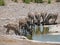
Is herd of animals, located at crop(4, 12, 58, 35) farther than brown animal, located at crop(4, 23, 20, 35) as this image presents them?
Yes

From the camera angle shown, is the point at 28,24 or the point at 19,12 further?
the point at 19,12

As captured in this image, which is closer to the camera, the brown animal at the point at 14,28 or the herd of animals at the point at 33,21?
the brown animal at the point at 14,28

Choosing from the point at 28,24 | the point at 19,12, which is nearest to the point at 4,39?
the point at 28,24

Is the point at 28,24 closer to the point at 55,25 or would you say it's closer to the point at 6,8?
the point at 55,25

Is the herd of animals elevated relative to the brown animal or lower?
lower

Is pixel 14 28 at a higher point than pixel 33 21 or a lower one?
higher

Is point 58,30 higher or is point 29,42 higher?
point 29,42

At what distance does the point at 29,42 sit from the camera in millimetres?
10609

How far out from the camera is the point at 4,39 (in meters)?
10.9

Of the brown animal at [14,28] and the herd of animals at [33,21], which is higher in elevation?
the brown animal at [14,28]

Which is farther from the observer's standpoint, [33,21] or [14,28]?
[33,21]

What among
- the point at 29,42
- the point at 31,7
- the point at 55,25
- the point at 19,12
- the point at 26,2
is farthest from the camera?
the point at 26,2

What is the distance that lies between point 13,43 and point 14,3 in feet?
49.4

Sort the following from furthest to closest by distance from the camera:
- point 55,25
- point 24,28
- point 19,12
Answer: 1. point 19,12
2. point 55,25
3. point 24,28
